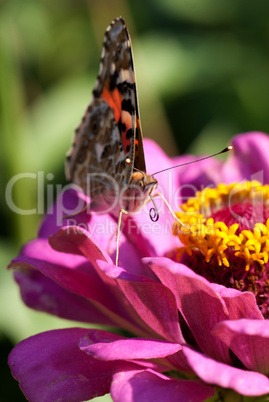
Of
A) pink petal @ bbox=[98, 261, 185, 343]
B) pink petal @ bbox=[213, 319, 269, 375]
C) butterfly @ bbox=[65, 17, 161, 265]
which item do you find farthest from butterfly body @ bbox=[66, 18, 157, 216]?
pink petal @ bbox=[213, 319, 269, 375]

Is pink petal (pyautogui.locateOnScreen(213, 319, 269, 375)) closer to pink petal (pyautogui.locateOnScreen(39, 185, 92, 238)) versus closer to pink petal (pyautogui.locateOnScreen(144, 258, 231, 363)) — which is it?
pink petal (pyautogui.locateOnScreen(144, 258, 231, 363))

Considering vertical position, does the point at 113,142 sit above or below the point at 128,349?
above

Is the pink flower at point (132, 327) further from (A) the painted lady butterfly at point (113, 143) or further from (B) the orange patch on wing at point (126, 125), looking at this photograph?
(B) the orange patch on wing at point (126, 125)

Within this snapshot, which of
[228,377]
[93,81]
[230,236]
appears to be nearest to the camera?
[228,377]

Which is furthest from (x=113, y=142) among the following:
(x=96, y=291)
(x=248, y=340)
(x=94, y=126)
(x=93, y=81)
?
(x=93, y=81)

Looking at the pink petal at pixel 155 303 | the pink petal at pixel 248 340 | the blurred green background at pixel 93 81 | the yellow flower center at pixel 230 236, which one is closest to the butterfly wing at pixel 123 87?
the yellow flower center at pixel 230 236

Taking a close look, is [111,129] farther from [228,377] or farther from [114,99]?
[228,377]

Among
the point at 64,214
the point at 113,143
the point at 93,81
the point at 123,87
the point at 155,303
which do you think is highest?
the point at 93,81
